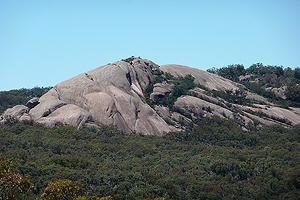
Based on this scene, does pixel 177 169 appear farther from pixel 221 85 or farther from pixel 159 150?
pixel 221 85

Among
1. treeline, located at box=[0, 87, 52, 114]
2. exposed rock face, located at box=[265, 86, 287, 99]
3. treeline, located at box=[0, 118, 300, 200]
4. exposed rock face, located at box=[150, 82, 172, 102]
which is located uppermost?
treeline, located at box=[0, 87, 52, 114]

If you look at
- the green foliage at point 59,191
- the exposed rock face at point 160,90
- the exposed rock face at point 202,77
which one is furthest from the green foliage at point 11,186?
the exposed rock face at point 202,77

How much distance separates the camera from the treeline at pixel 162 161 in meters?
47.5

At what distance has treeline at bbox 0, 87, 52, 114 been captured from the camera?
103 metres

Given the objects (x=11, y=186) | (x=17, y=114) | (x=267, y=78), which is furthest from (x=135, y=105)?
(x=267, y=78)

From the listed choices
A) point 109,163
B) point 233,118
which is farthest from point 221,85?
point 109,163

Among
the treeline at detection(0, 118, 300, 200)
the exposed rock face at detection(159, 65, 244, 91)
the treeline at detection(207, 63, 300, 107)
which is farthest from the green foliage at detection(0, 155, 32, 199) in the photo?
the treeline at detection(207, 63, 300, 107)

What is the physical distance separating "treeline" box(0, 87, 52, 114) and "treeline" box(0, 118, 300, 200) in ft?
121

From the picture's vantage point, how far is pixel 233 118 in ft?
275

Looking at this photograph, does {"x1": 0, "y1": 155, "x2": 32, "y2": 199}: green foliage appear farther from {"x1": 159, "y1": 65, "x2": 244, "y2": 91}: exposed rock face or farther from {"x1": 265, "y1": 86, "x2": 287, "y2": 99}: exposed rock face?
{"x1": 265, "y1": 86, "x2": 287, "y2": 99}: exposed rock face

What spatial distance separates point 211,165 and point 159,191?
1446cm

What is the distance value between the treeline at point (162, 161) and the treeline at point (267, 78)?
29.9 m

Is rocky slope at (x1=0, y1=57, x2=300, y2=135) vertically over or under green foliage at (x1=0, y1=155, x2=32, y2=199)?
over

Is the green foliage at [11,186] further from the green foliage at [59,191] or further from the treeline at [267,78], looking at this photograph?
the treeline at [267,78]
